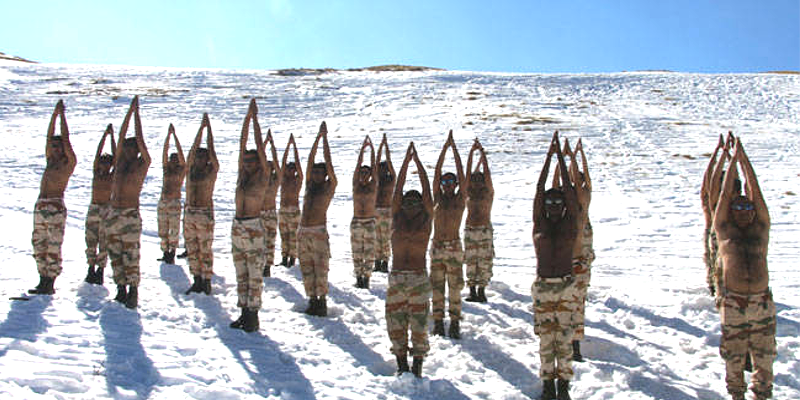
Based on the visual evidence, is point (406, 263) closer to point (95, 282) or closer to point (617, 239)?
point (95, 282)

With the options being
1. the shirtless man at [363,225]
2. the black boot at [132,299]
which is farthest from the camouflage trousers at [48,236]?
the shirtless man at [363,225]

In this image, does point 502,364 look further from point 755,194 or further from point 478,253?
point 755,194

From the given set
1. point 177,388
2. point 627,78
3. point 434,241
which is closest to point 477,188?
point 434,241

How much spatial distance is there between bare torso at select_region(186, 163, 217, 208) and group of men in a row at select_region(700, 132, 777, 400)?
6027 mm

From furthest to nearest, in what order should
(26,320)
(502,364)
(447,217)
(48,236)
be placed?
(447,217), (48,236), (502,364), (26,320)

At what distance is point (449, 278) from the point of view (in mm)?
6656

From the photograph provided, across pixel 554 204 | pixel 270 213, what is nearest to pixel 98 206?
pixel 270 213

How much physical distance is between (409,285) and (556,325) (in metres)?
1.40

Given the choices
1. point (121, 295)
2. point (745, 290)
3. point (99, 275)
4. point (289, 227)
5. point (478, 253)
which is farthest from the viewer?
point (289, 227)

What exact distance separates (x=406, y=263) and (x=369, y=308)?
235cm

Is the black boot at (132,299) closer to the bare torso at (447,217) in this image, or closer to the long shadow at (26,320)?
the long shadow at (26,320)

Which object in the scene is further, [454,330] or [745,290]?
[454,330]

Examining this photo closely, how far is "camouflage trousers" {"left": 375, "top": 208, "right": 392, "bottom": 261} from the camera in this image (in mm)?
10047

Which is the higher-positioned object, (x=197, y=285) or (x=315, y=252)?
(x=315, y=252)
